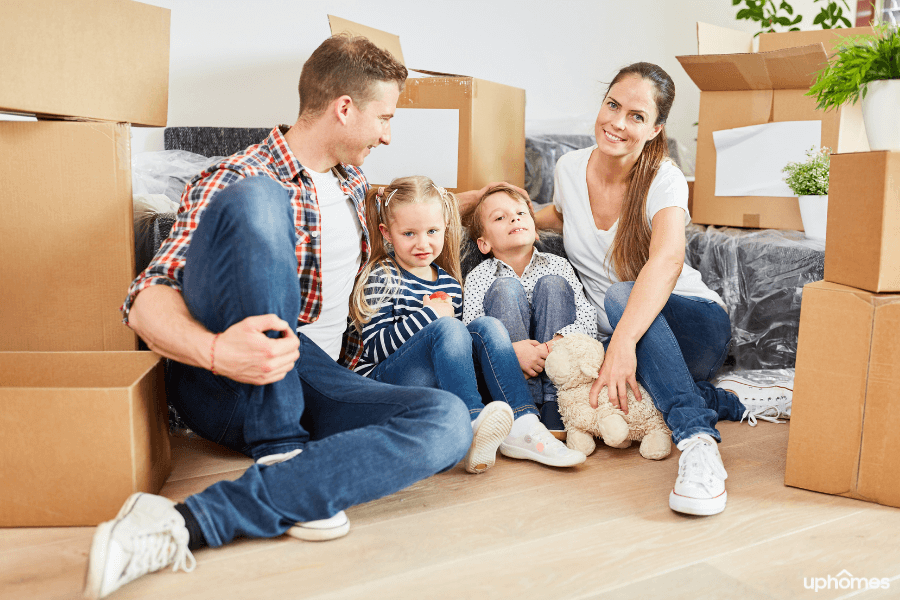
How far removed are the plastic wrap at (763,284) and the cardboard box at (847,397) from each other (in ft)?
1.62

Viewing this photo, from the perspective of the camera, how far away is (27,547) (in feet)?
3.21

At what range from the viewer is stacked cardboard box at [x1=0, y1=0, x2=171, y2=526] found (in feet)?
3.67

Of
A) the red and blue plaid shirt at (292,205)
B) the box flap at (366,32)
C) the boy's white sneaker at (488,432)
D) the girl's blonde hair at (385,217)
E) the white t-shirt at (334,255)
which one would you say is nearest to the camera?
the red and blue plaid shirt at (292,205)

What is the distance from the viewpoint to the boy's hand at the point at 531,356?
4.79ft

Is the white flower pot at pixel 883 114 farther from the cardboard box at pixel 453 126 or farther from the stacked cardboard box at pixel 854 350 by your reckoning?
the cardboard box at pixel 453 126

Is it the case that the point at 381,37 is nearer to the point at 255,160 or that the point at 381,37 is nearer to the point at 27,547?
the point at 255,160

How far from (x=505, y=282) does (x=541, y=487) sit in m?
0.48

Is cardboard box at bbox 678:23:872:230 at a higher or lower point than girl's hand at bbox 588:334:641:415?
higher

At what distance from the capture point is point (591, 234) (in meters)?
1.60

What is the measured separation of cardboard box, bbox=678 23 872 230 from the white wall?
518 mm

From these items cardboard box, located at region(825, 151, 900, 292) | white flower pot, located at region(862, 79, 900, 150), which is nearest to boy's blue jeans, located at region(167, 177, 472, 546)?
cardboard box, located at region(825, 151, 900, 292)

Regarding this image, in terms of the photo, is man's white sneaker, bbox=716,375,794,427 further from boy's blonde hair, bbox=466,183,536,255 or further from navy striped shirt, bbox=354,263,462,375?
navy striped shirt, bbox=354,263,462,375

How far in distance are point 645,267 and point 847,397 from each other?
1.36 feet

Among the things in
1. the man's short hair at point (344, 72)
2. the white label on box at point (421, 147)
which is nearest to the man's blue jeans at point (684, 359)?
the white label on box at point (421, 147)
